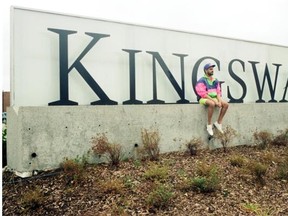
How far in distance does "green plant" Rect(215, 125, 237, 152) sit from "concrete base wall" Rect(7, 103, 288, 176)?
0.60 ft

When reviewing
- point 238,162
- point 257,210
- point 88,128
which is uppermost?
point 88,128

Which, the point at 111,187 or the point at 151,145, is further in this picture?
the point at 151,145

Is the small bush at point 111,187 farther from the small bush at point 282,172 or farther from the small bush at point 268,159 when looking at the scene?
the small bush at point 268,159

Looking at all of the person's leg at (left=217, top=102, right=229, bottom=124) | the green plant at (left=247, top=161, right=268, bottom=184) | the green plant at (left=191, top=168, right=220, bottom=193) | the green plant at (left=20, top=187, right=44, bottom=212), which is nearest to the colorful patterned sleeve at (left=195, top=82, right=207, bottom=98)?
the person's leg at (left=217, top=102, right=229, bottom=124)

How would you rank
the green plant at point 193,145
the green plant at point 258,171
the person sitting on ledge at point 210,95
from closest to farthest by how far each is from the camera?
the green plant at point 258,171
the green plant at point 193,145
the person sitting on ledge at point 210,95

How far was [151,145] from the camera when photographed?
663cm

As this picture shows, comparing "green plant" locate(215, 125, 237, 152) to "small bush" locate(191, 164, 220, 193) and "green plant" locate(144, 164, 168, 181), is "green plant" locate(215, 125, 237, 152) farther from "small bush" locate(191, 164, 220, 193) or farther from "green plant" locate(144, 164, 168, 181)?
"green plant" locate(144, 164, 168, 181)

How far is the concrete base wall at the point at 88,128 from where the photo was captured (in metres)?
5.77

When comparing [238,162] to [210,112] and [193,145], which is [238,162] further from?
[210,112]

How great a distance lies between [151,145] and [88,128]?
1.29m

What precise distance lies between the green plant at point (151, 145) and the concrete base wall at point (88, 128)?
0.20 meters

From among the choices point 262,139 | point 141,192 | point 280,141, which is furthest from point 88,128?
→ point 280,141

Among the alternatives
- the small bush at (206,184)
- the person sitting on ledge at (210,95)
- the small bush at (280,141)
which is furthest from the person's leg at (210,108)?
the small bush at (206,184)

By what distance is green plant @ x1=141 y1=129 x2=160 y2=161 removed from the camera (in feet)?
21.6
